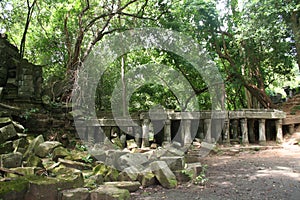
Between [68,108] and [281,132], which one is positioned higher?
[68,108]

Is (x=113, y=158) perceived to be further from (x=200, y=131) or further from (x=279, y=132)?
(x=279, y=132)

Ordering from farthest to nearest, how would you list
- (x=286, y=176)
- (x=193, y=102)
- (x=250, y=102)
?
(x=193, y=102) → (x=250, y=102) → (x=286, y=176)

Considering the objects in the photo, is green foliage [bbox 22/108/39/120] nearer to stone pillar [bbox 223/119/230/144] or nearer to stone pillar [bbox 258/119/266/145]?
stone pillar [bbox 223/119/230/144]

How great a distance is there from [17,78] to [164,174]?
6160mm

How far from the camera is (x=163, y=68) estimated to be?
12172 millimetres

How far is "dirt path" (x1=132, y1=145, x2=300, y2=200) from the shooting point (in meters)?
3.91

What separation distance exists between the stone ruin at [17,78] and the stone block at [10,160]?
3.70m

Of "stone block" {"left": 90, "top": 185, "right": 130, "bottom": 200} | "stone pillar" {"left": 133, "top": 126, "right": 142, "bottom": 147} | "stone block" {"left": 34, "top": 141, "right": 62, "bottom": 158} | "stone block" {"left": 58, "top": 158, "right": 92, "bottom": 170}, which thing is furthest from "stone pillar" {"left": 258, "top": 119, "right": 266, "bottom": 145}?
"stone block" {"left": 34, "top": 141, "right": 62, "bottom": 158}

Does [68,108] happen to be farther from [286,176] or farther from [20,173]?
[286,176]

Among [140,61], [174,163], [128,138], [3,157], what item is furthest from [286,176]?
[140,61]

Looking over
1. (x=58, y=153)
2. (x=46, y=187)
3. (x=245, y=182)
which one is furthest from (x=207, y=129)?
(x=46, y=187)

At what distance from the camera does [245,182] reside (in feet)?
15.0

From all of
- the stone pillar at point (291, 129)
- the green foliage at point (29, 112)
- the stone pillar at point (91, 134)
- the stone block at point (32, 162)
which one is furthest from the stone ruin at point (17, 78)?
the stone pillar at point (291, 129)

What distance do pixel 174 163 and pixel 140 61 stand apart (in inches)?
352
